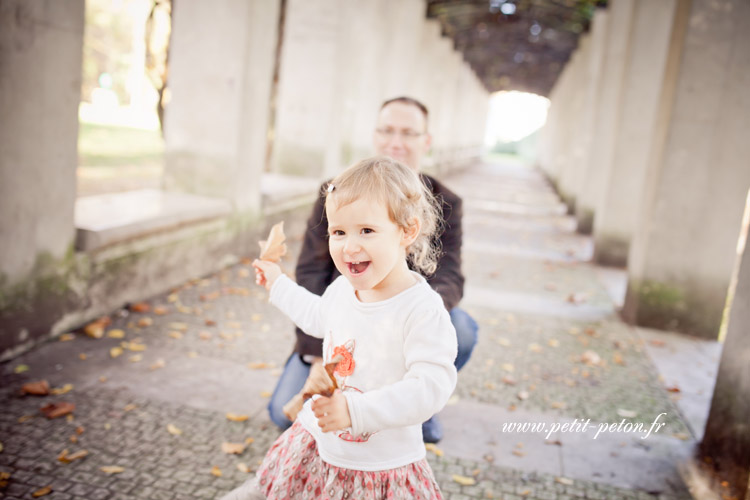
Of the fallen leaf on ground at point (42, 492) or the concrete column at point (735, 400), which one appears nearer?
the fallen leaf on ground at point (42, 492)

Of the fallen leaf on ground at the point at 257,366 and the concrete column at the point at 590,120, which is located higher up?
the concrete column at the point at 590,120

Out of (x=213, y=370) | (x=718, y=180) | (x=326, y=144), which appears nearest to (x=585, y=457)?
(x=213, y=370)

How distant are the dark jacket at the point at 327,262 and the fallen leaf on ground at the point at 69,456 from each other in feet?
3.72

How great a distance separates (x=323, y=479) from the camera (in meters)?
1.87

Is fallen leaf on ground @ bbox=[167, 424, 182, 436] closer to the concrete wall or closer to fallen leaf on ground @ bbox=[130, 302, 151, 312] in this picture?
fallen leaf on ground @ bbox=[130, 302, 151, 312]

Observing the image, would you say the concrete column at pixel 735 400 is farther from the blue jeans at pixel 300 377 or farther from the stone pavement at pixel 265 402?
the blue jeans at pixel 300 377

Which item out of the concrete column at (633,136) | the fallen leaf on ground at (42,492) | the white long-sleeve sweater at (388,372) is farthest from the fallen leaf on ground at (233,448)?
the concrete column at (633,136)

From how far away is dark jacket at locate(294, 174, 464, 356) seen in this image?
304cm

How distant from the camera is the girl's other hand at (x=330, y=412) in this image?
1.56m

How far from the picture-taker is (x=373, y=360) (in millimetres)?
1827

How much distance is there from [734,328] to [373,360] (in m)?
2.52

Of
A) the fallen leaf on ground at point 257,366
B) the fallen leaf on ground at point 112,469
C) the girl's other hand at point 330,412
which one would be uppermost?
the girl's other hand at point 330,412

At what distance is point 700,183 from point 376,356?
517 centimetres

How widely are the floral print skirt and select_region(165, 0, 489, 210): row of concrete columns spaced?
5112 mm
